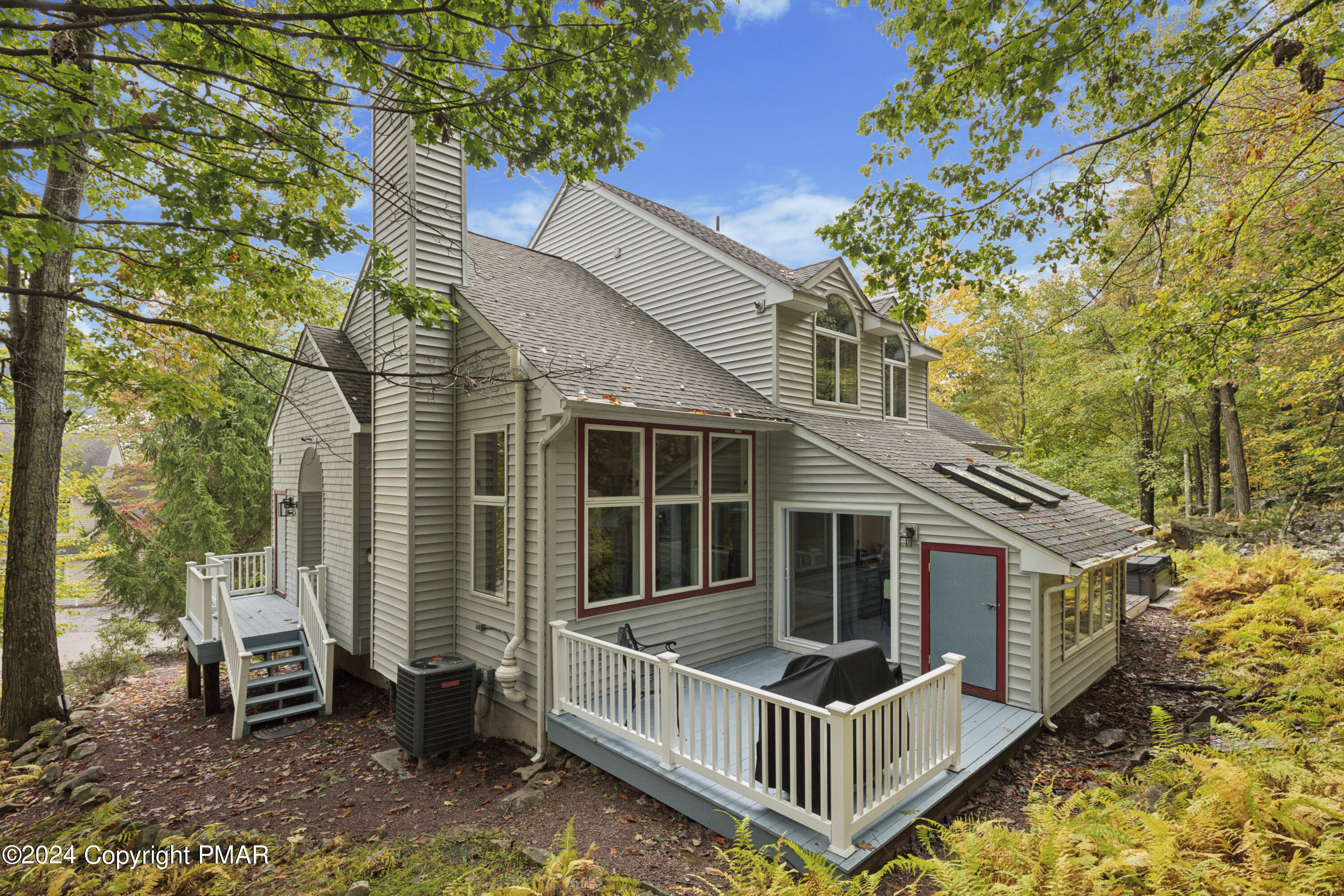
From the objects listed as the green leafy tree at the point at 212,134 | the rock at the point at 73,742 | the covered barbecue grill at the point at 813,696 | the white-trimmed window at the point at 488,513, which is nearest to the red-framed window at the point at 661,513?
the white-trimmed window at the point at 488,513

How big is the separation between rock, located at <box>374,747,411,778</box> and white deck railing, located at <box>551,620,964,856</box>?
2.23 meters

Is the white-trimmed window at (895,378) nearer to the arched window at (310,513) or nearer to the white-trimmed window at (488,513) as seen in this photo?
the white-trimmed window at (488,513)

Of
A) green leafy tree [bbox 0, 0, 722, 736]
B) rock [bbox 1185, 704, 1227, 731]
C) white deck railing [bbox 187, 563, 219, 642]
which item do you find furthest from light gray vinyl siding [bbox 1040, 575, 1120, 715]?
white deck railing [bbox 187, 563, 219, 642]

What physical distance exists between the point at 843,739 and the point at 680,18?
16.1ft

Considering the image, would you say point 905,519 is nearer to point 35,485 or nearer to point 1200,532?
point 35,485

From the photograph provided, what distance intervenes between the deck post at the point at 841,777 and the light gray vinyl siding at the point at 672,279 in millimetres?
5672

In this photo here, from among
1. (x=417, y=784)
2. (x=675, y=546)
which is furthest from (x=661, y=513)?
(x=417, y=784)

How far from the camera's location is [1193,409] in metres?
18.7

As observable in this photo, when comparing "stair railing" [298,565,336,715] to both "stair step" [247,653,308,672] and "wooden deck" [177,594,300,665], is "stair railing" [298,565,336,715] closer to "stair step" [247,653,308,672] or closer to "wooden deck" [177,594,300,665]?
"stair step" [247,653,308,672]

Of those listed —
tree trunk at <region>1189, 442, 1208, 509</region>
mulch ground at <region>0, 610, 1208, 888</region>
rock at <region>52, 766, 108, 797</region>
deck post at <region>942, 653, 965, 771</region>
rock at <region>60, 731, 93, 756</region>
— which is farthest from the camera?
tree trunk at <region>1189, 442, 1208, 509</region>

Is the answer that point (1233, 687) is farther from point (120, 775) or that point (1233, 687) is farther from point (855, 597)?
point (120, 775)

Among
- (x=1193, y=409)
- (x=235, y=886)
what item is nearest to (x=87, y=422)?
(x=235, y=886)

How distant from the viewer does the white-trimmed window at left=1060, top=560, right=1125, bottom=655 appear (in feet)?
22.8

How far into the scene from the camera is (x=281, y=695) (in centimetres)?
774
